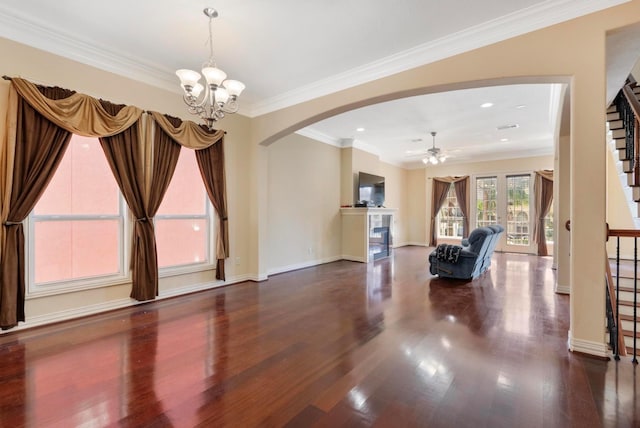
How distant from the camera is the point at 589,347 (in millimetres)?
2566

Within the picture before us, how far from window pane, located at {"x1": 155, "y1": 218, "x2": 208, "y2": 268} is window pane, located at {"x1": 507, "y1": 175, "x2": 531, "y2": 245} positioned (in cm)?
920

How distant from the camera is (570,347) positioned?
8.77ft

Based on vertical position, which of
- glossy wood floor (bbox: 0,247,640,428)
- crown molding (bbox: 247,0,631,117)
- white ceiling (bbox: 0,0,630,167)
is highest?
white ceiling (bbox: 0,0,630,167)

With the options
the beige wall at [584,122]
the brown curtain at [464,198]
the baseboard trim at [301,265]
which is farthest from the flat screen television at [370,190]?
the beige wall at [584,122]

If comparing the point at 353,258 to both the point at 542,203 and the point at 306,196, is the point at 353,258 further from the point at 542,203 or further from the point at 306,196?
the point at 542,203

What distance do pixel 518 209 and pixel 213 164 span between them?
921 cm

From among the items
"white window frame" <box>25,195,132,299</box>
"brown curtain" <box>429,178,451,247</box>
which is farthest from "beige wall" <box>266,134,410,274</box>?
"brown curtain" <box>429,178,451,247</box>

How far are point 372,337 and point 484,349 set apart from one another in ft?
3.39

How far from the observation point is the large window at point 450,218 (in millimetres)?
10406

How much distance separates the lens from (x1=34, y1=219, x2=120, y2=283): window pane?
329 cm

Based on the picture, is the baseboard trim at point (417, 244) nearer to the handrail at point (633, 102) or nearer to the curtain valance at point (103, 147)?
the handrail at point (633, 102)

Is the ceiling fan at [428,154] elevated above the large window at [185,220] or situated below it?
above

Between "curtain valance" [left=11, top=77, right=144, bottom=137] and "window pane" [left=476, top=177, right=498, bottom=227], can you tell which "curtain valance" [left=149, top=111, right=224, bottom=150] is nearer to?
"curtain valance" [left=11, top=77, right=144, bottom=137]

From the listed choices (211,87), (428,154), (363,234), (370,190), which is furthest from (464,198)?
(211,87)
